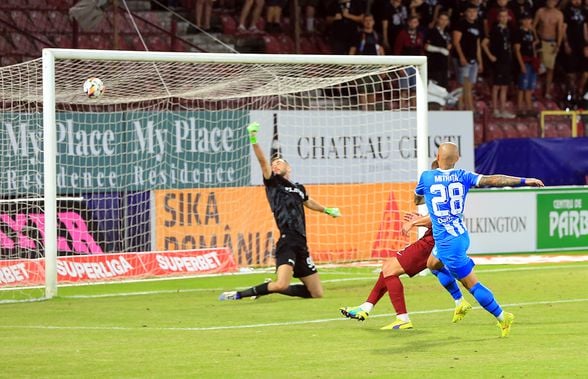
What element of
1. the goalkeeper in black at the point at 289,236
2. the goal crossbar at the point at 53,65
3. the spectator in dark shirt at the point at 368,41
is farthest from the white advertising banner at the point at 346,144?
the goalkeeper in black at the point at 289,236

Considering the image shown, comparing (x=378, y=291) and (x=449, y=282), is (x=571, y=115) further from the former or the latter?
(x=378, y=291)

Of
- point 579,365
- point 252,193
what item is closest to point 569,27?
point 252,193

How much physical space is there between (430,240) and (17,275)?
772 centimetres

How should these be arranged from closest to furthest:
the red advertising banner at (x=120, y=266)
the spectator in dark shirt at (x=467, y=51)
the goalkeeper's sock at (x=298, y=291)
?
1. the goalkeeper's sock at (x=298, y=291)
2. the red advertising banner at (x=120, y=266)
3. the spectator in dark shirt at (x=467, y=51)

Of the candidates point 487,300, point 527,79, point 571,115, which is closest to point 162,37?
point 527,79

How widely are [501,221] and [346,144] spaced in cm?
334

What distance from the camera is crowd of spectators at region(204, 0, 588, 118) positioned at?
2819cm

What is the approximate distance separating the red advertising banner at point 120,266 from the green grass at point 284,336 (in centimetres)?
78

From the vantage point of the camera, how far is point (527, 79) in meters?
31.0

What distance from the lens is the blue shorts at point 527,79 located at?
1217 inches

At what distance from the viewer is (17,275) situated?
19250mm

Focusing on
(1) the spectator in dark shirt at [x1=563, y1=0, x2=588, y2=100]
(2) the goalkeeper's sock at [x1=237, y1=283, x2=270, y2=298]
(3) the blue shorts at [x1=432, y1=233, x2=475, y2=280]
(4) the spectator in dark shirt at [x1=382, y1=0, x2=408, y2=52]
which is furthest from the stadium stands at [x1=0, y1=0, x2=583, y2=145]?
(3) the blue shorts at [x1=432, y1=233, x2=475, y2=280]

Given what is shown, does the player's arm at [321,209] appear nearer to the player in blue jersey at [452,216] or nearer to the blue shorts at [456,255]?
the player in blue jersey at [452,216]

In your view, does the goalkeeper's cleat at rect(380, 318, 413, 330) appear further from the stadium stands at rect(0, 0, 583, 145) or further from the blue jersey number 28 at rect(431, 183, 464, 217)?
the stadium stands at rect(0, 0, 583, 145)
